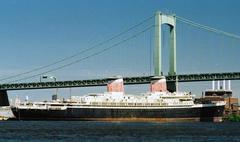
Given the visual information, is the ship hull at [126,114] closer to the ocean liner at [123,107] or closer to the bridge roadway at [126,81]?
the ocean liner at [123,107]

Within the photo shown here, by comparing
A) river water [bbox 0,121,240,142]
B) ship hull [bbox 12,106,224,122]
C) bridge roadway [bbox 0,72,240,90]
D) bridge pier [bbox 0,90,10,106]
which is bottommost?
river water [bbox 0,121,240,142]

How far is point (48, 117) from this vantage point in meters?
160

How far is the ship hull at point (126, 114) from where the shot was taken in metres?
161

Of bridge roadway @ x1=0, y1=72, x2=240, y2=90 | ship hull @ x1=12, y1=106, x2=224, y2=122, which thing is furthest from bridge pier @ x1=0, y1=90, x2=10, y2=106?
ship hull @ x1=12, y1=106, x2=224, y2=122

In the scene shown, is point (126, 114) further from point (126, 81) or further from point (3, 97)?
point (3, 97)

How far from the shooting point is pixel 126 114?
164250 millimetres

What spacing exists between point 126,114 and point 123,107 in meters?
2.00

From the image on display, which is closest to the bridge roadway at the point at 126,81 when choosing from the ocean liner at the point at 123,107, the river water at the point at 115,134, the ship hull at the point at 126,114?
the ocean liner at the point at 123,107

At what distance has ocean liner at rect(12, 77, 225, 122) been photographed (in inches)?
6344

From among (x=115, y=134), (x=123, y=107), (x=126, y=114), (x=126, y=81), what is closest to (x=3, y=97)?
(x=126, y=81)

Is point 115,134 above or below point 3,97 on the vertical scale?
below

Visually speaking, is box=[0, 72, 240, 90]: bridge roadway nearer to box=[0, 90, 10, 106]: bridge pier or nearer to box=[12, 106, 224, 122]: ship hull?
box=[0, 90, 10, 106]: bridge pier

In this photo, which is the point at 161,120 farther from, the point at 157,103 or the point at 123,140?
the point at 123,140

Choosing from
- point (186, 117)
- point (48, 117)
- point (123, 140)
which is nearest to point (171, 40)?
point (186, 117)
